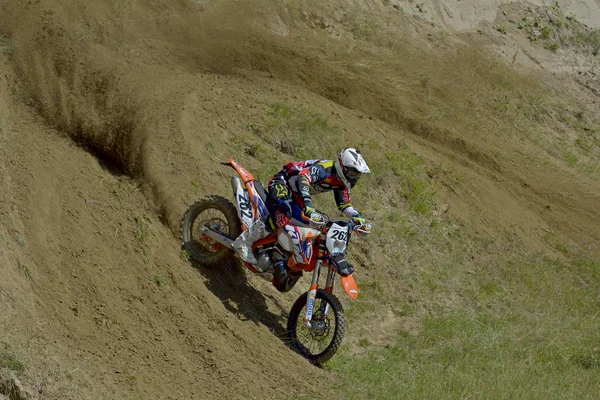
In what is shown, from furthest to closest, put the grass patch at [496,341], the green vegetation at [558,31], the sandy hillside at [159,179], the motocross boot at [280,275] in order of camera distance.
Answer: the green vegetation at [558,31] < the motocross boot at [280,275] < the grass patch at [496,341] < the sandy hillside at [159,179]

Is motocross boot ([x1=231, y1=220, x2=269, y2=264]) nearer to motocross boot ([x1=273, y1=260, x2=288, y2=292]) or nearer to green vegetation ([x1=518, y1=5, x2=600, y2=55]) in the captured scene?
motocross boot ([x1=273, y1=260, x2=288, y2=292])

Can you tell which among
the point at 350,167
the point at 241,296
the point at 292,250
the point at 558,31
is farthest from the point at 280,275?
the point at 558,31

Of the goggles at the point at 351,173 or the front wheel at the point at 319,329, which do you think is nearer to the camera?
the front wheel at the point at 319,329

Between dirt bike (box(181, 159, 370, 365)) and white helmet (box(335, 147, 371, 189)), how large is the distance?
63 centimetres

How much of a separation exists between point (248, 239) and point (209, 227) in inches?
31.9

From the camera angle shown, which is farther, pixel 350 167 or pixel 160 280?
pixel 350 167

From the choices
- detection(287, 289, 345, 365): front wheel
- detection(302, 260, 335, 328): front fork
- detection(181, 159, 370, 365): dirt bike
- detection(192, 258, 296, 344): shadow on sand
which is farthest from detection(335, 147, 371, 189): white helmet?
detection(192, 258, 296, 344): shadow on sand

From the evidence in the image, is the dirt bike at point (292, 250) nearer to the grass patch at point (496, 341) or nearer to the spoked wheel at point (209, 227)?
the spoked wheel at point (209, 227)

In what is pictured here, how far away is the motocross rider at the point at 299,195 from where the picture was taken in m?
9.68

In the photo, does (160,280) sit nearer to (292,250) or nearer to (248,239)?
(248,239)

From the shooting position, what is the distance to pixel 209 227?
10586mm

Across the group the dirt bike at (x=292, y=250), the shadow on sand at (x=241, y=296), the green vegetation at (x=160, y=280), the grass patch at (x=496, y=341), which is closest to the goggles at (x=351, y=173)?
the dirt bike at (x=292, y=250)

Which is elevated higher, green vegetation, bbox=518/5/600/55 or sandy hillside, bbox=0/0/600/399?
green vegetation, bbox=518/5/600/55

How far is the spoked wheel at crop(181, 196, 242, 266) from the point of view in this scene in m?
10.4
